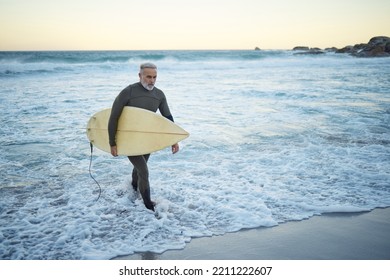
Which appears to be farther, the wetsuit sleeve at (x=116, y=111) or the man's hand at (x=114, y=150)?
the man's hand at (x=114, y=150)

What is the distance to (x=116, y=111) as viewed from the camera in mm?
3547

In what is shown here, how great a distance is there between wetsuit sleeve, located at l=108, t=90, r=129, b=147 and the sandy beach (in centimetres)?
143

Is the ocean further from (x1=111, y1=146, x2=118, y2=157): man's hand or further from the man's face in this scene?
the man's face

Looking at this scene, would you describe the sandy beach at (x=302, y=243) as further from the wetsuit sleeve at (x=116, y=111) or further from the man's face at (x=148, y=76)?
the man's face at (x=148, y=76)

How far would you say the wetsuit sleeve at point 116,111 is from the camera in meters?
3.47

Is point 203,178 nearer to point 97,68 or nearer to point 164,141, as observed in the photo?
point 164,141

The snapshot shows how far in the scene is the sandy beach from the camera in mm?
3107

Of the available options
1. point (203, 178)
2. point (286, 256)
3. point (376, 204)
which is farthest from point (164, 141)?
point (376, 204)

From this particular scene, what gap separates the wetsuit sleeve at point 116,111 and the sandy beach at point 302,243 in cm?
143

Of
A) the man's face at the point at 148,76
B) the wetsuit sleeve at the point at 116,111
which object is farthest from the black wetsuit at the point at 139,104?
the man's face at the point at 148,76

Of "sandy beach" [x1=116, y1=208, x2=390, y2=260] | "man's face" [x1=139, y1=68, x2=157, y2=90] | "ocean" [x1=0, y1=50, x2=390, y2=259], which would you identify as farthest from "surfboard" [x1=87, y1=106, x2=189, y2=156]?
"sandy beach" [x1=116, y1=208, x2=390, y2=260]

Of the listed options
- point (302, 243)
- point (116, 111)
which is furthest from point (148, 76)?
point (302, 243)

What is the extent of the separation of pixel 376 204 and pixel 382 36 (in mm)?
62480

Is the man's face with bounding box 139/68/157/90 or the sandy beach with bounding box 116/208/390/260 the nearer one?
the sandy beach with bounding box 116/208/390/260
